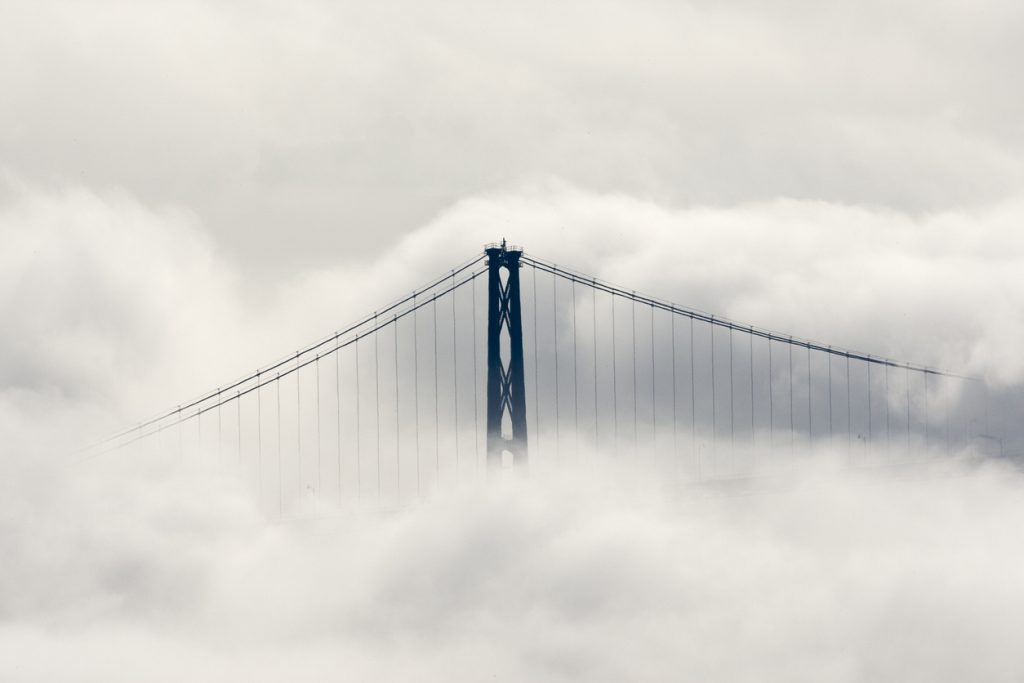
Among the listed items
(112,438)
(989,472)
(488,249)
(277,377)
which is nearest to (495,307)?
(488,249)

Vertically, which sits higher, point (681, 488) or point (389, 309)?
point (389, 309)

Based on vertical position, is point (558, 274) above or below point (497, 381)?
above

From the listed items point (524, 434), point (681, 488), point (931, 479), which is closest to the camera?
point (524, 434)

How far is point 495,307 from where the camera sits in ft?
212

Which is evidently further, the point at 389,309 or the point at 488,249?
the point at 389,309

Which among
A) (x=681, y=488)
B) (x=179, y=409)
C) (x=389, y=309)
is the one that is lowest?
(x=681, y=488)

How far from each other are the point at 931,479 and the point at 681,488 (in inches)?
1023

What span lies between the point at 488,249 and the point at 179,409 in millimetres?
25058

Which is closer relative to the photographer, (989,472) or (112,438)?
(112,438)

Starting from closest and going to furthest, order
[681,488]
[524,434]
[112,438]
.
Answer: [524,434]
[112,438]
[681,488]

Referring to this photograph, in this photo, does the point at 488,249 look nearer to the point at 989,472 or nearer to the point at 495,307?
the point at 495,307

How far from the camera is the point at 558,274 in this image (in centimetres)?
8025

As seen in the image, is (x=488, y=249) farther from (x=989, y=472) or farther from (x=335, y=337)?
(x=989, y=472)

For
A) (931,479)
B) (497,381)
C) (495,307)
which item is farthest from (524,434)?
(931,479)
